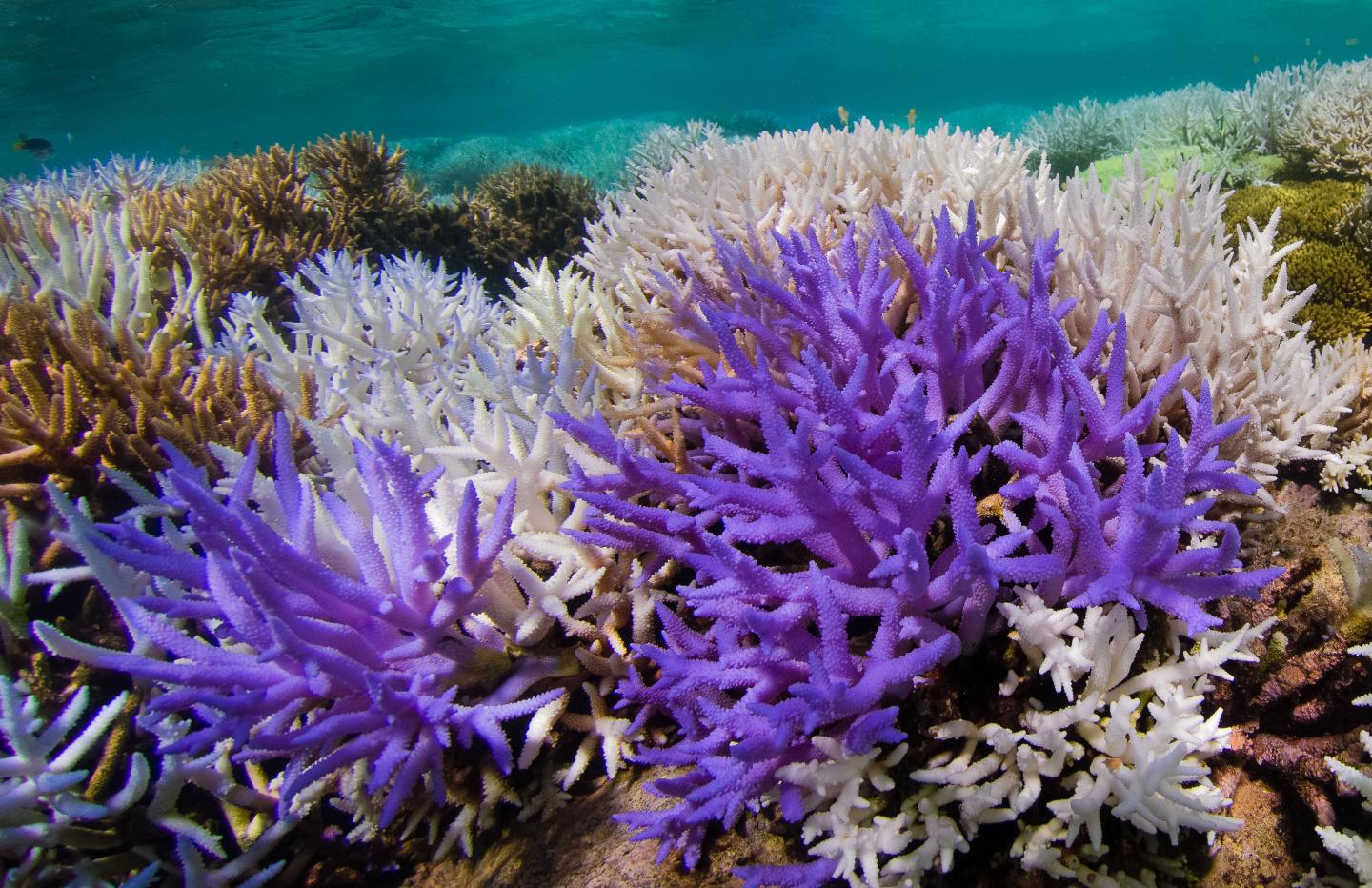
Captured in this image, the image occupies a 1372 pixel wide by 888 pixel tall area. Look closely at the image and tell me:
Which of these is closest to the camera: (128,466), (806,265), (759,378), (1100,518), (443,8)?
(1100,518)

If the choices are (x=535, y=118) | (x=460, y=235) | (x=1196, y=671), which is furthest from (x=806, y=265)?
(x=535, y=118)

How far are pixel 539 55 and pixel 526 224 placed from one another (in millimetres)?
63802

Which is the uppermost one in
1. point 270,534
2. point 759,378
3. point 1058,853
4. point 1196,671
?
point 759,378

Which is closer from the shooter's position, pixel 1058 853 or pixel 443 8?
pixel 1058 853

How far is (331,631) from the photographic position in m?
1.64

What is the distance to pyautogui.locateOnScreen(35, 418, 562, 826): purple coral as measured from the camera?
1.58 metres

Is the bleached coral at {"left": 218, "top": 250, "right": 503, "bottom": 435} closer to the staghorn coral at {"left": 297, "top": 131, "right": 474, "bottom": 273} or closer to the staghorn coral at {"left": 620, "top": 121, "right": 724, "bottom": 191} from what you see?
the staghorn coral at {"left": 297, "top": 131, "right": 474, "bottom": 273}

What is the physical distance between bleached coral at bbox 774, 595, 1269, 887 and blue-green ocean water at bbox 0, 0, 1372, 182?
647 inches

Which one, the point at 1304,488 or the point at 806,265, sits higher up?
the point at 806,265

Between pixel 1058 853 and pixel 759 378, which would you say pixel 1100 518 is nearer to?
pixel 1058 853

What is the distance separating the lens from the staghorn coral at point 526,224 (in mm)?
8156

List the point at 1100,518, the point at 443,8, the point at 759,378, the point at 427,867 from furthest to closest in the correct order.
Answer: the point at 443,8 → the point at 427,867 → the point at 759,378 → the point at 1100,518

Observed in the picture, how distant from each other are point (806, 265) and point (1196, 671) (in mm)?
1590

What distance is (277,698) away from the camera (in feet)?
5.26
